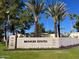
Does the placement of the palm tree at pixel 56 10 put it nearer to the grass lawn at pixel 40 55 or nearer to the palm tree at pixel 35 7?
the palm tree at pixel 35 7

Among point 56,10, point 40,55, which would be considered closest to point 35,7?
point 56,10

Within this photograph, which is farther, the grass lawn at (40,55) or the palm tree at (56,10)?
the palm tree at (56,10)

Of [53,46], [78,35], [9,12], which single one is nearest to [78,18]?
[78,35]

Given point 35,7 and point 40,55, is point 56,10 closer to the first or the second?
point 35,7

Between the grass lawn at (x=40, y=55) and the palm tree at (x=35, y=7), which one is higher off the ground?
the palm tree at (x=35, y=7)

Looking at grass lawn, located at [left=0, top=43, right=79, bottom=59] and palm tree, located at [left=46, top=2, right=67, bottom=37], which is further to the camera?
palm tree, located at [left=46, top=2, right=67, bottom=37]

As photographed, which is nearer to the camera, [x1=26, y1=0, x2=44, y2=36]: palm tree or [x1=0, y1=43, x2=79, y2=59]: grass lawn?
[x1=0, y1=43, x2=79, y2=59]: grass lawn

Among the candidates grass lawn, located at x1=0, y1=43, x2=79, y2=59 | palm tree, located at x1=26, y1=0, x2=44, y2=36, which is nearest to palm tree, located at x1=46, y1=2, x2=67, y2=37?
palm tree, located at x1=26, y1=0, x2=44, y2=36

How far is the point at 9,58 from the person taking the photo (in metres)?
22.3

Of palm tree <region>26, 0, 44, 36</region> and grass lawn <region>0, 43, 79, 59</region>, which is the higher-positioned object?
palm tree <region>26, 0, 44, 36</region>

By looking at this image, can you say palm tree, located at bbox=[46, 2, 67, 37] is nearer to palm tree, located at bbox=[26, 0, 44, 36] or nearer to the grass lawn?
palm tree, located at bbox=[26, 0, 44, 36]

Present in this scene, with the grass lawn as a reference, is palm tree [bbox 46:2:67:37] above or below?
above

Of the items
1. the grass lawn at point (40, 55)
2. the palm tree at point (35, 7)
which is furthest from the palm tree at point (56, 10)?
the grass lawn at point (40, 55)

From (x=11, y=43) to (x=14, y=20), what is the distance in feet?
68.9
